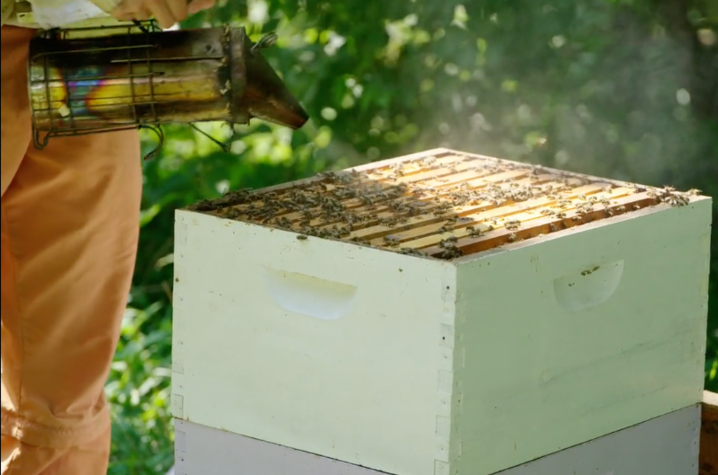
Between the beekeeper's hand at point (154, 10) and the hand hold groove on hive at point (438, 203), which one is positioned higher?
the beekeeper's hand at point (154, 10)

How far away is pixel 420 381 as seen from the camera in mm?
1346

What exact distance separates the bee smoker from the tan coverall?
0.26 metres

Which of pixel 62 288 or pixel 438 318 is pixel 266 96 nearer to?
pixel 438 318

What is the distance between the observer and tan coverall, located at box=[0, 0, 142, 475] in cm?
193

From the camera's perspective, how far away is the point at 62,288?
1.98 meters

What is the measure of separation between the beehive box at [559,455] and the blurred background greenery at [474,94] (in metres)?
0.82

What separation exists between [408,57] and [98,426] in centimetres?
123

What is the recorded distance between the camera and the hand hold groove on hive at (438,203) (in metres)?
1.42

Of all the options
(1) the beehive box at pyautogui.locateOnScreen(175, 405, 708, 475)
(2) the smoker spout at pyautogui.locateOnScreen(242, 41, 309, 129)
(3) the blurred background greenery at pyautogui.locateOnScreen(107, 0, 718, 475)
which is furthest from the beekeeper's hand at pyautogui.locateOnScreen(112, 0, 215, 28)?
(3) the blurred background greenery at pyautogui.locateOnScreen(107, 0, 718, 475)

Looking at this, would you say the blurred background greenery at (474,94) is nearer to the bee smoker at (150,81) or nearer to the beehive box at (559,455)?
the beehive box at (559,455)

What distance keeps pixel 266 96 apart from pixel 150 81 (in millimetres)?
173

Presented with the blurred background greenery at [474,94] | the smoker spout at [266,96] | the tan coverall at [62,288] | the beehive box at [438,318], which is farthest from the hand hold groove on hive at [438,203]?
the blurred background greenery at [474,94]

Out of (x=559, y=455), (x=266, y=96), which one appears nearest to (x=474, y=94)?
(x=266, y=96)

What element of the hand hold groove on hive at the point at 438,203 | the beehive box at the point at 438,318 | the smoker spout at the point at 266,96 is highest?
the smoker spout at the point at 266,96
